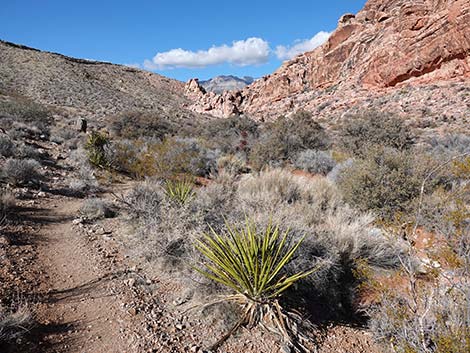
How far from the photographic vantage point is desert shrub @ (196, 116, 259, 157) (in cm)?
1392

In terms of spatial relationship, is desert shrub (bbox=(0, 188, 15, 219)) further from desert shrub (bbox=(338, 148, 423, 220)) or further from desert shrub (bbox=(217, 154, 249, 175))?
desert shrub (bbox=(338, 148, 423, 220))

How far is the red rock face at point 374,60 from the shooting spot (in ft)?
83.7

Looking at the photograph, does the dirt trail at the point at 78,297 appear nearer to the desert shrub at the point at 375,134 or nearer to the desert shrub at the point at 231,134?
the desert shrub at the point at 231,134

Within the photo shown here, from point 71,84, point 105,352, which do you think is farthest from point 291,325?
point 71,84

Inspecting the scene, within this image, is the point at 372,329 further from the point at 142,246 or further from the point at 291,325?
the point at 142,246

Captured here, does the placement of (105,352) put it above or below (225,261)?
below

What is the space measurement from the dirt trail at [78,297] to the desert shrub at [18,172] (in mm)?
2387

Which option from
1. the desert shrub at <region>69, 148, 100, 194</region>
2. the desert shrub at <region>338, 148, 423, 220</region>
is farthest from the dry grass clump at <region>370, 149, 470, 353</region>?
the desert shrub at <region>69, 148, 100, 194</region>

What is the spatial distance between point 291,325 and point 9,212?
5.06 m

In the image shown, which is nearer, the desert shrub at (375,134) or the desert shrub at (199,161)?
the desert shrub at (199,161)

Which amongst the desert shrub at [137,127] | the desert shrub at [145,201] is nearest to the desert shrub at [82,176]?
the desert shrub at [145,201]

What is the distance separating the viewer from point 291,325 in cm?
305

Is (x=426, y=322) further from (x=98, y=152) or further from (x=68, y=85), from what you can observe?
(x=68, y=85)

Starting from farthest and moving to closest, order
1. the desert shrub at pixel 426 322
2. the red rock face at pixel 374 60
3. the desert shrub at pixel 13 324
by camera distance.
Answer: the red rock face at pixel 374 60 → the desert shrub at pixel 13 324 → the desert shrub at pixel 426 322
